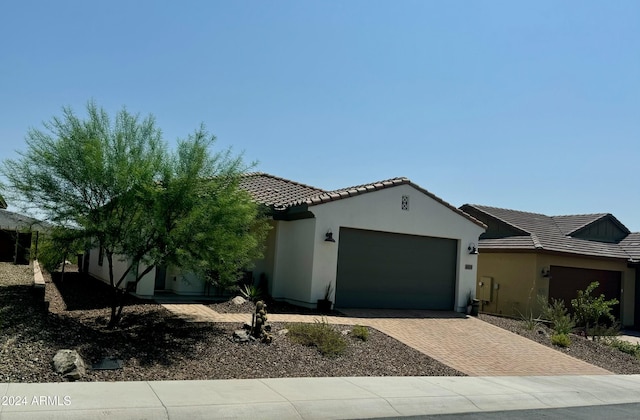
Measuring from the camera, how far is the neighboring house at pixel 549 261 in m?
22.3

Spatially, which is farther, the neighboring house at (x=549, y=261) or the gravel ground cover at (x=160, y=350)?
the neighboring house at (x=549, y=261)

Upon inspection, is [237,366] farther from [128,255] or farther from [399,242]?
[399,242]

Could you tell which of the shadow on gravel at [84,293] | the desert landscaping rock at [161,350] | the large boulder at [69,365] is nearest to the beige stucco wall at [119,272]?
the shadow on gravel at [84,293]

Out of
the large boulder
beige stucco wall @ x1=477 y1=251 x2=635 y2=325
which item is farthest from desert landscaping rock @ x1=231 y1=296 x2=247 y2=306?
beige stucco wall @ x1=477 y1=251 x2=635 y2=325

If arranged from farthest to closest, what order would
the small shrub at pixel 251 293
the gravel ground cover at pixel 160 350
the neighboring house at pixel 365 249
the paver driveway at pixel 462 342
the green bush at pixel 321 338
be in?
the neighboring house at pixel 365 249 < the small shrub at pixel 251 293 < the paver driveway at pixel 462 342 < the green bush at pixel 321 338 < the gravel ground cover at pixel 160 350

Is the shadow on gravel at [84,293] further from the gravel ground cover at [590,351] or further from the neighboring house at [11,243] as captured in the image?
the gravel ground cover at [590,351]

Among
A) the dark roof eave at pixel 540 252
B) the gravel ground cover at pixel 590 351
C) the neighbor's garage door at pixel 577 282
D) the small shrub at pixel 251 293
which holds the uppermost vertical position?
the dark roof eave at pixel 540 252

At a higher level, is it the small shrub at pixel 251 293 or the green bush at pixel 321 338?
the small shrub at pixel 251 293

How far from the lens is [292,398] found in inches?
316

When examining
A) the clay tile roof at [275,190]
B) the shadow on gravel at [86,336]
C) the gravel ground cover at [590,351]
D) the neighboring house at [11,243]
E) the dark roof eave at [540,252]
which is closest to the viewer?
the shadow on gravel at [86,336]

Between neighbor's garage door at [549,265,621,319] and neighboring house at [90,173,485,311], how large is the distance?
544cm

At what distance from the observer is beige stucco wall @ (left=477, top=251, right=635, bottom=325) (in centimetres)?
2203

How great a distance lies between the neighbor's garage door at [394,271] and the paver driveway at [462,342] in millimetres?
815

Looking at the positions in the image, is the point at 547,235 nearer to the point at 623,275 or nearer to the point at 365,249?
Answer: the point at 623,275
